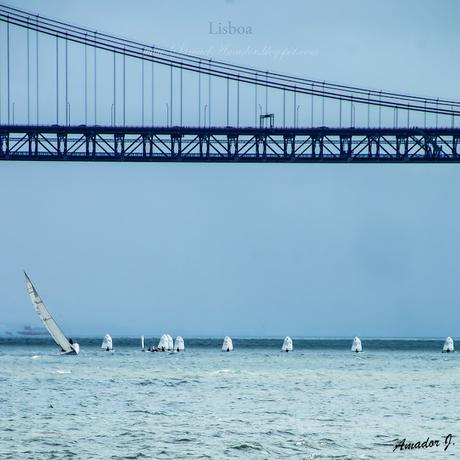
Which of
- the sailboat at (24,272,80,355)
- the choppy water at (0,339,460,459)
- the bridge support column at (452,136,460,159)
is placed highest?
the bridge support column at (452,136,460,159)

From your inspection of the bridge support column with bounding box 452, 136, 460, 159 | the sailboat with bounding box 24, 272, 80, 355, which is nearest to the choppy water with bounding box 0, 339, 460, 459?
the sailboat with bounding box 24, 272, 80, 355

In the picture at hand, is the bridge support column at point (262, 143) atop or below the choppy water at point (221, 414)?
atop

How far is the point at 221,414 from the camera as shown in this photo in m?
38.6

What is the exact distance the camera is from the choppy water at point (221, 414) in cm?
3041

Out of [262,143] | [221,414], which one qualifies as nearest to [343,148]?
[262,143]

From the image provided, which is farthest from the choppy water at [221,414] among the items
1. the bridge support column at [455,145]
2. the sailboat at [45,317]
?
the bridge support column at [455,145]

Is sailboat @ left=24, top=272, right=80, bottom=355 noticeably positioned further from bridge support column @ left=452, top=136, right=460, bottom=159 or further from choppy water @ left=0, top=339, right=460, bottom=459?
bridge support column @ left=452, top=136, right=460, bottom=159

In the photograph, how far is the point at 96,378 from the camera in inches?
2239

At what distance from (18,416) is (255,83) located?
53.9 metres

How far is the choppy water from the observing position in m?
30.4

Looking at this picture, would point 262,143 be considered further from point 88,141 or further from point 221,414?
point 221,414

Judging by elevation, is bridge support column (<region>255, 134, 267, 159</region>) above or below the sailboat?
above

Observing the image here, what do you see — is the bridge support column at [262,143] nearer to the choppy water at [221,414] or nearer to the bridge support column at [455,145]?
the bridge support column at [455,145]

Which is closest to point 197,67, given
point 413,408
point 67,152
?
point 67,152
